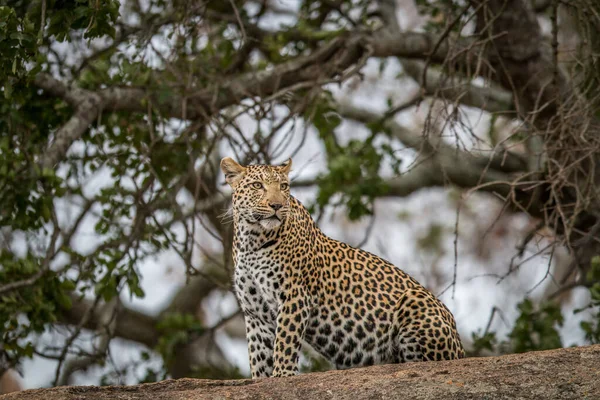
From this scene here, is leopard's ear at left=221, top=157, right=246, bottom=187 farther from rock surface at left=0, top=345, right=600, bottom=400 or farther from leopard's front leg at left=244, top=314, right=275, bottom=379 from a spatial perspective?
A: rock surface at left=0, top=345, right=600, bottom=400

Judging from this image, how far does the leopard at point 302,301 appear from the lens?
7.71 m

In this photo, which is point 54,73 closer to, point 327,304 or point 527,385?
point 327,304

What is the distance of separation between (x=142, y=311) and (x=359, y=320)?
12.0m

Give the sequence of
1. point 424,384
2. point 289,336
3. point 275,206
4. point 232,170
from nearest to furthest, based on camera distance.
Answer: point 424,384 → point 289,336 → point 275,206 → point 232,170

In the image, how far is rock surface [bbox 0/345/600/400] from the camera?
643 cm

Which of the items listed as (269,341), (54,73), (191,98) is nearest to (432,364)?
(269,341)

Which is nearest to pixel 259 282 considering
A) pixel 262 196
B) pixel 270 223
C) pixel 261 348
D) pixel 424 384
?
pixel 270 223

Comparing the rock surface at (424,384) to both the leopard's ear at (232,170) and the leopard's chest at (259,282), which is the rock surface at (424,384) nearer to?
the leopard's chest at (259,282)

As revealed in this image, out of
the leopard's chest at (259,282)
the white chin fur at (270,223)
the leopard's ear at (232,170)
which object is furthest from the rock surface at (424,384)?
the leopard's ear at (232,170)

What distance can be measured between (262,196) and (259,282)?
0.68 metres

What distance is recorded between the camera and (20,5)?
33.3 ft

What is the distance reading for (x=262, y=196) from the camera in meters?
7.86

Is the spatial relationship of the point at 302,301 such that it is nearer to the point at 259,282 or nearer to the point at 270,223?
the point at 259,282

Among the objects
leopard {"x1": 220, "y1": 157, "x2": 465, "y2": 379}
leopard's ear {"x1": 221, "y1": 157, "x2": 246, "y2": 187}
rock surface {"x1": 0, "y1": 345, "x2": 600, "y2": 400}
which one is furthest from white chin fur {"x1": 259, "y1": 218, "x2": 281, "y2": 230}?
rock surface {"x1": 0, "y1": 345, "x2": 600, "y2": 400}
